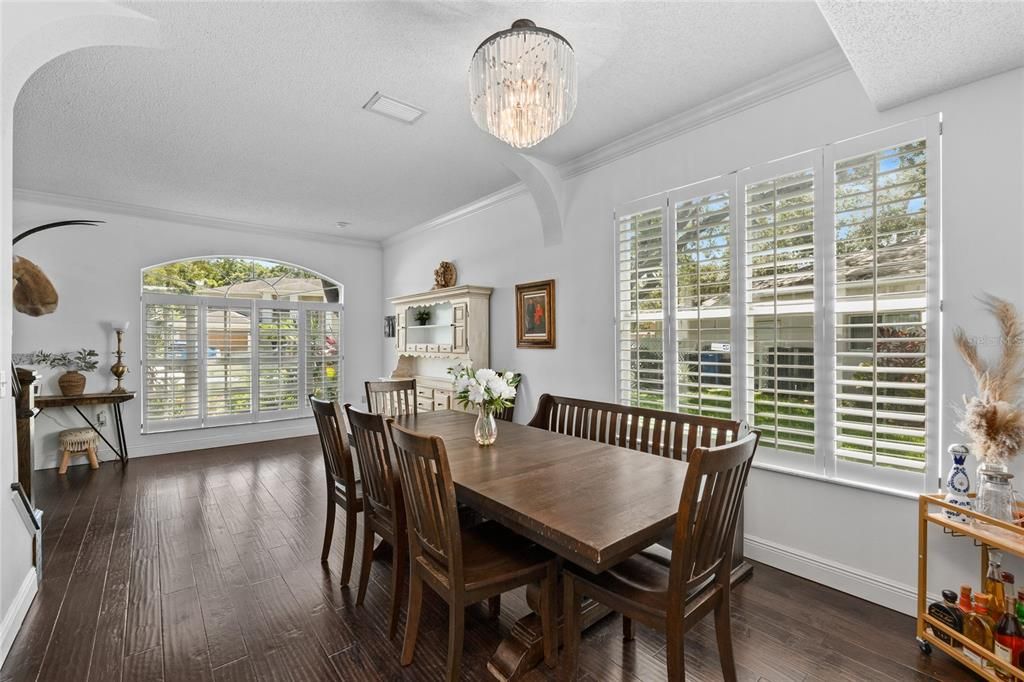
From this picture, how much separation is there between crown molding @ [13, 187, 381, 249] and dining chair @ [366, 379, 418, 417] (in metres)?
3.32

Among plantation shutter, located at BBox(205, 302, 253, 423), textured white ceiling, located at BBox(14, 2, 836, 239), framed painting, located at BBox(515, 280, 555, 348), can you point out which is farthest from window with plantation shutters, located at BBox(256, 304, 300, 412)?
framed painting, located at BBox(515, 280, 555, 348)

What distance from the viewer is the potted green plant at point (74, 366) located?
4574 mm

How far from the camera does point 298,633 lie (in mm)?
2033

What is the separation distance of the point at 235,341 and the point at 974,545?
6648 mm

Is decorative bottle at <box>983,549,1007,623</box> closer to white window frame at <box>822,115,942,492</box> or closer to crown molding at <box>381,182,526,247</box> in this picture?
white window frame at <box>822,115,942,492</box>

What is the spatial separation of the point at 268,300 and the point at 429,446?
5.35 meters

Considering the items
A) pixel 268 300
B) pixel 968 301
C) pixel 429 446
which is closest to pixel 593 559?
pixel 429 446

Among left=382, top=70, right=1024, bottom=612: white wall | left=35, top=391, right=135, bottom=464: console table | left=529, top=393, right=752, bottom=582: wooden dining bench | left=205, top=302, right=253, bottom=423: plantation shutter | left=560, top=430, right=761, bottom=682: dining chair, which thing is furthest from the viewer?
left=205, top=302, right=253, bottom=423: plantation shutter

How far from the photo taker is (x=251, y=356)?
5.84 meters

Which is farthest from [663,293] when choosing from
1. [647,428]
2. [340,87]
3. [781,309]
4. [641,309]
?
[340,87]

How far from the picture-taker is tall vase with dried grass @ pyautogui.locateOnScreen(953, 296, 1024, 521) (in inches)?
69.0

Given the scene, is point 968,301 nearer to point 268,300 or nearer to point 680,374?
point 680,374

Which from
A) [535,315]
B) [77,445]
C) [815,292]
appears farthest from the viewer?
[77,445]

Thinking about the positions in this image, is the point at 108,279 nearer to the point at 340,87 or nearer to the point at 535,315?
the point at 340,87
